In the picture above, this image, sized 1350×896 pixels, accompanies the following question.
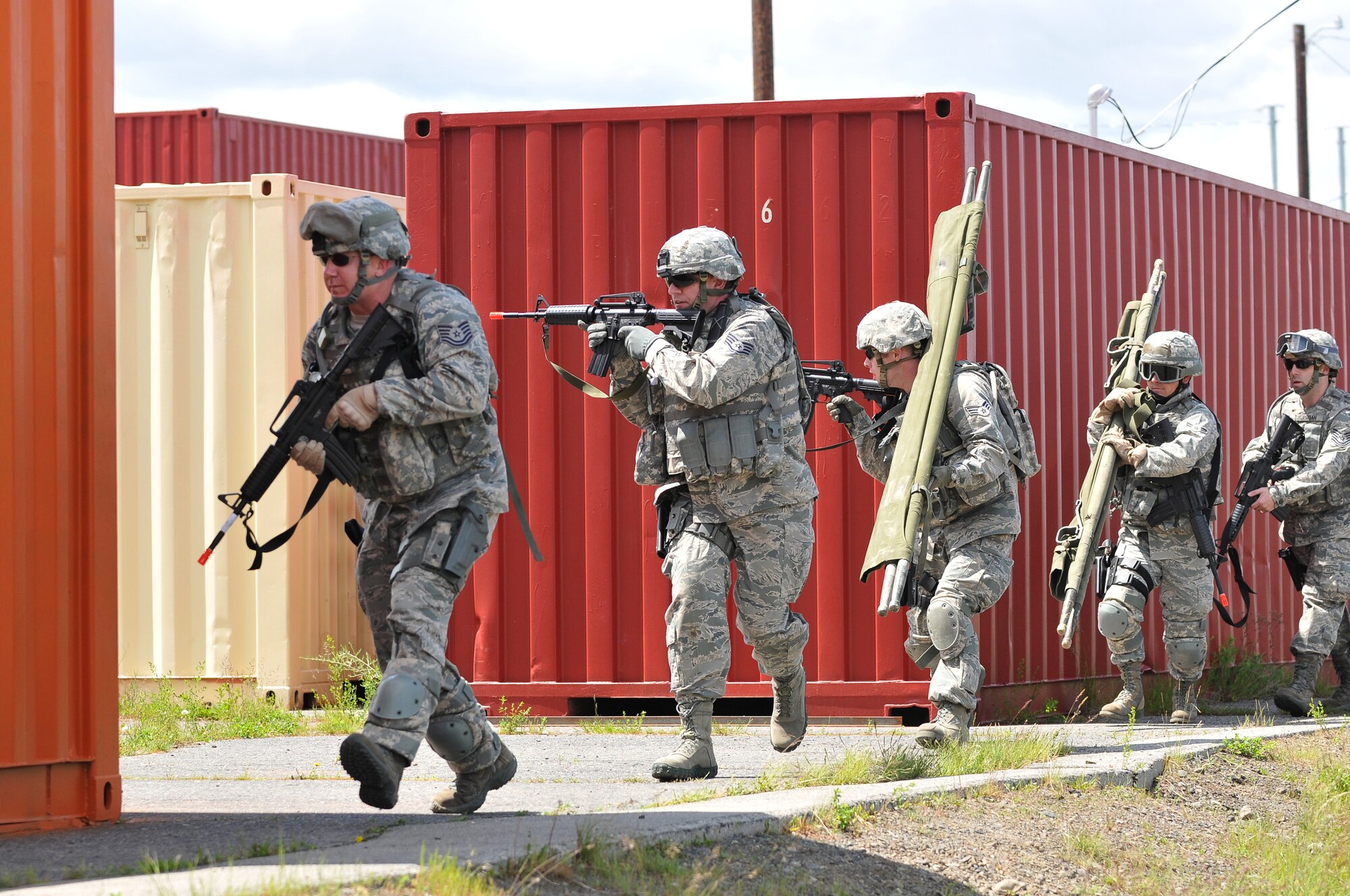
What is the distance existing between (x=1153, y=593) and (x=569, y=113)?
4.64m

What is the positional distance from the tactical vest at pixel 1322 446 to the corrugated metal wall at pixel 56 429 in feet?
22.3

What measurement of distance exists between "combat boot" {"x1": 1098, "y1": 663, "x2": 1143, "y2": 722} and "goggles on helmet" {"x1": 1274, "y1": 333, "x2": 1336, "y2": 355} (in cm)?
206

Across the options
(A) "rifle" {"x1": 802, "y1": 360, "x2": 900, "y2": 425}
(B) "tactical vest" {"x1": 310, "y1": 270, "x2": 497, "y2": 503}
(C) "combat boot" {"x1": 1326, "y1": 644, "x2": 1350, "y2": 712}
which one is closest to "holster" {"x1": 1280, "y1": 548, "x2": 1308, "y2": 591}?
(C) "combat boot" {"x1": 1326, "y1": 644, "x2": 1350, "y2": 712}

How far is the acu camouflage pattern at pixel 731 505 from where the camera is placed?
6156 mm

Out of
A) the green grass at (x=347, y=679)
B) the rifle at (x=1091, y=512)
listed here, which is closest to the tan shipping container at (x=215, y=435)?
the green grass at (x=347, y=679)

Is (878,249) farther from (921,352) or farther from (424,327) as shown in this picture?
(424,327)

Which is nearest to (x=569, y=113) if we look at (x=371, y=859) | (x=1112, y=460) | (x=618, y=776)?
(x=1112, y=460)

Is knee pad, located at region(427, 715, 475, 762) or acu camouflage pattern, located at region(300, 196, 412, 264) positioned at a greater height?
acu camouflage pattern, located at region(300, 196, 412, 264)

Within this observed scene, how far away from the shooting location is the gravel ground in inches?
189

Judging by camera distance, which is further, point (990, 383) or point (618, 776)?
point (990, 383)

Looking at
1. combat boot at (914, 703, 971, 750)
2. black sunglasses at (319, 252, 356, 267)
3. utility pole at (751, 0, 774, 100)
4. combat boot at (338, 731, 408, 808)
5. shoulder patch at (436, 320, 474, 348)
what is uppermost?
utility pole at (751, 0, 774, 100)

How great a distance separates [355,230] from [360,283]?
0.17 metres

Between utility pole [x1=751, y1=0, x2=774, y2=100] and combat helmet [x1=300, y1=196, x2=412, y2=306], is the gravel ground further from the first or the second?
utility pole [x1=751, y1=0, x2=774, y2=100]

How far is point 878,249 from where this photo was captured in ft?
28.4
